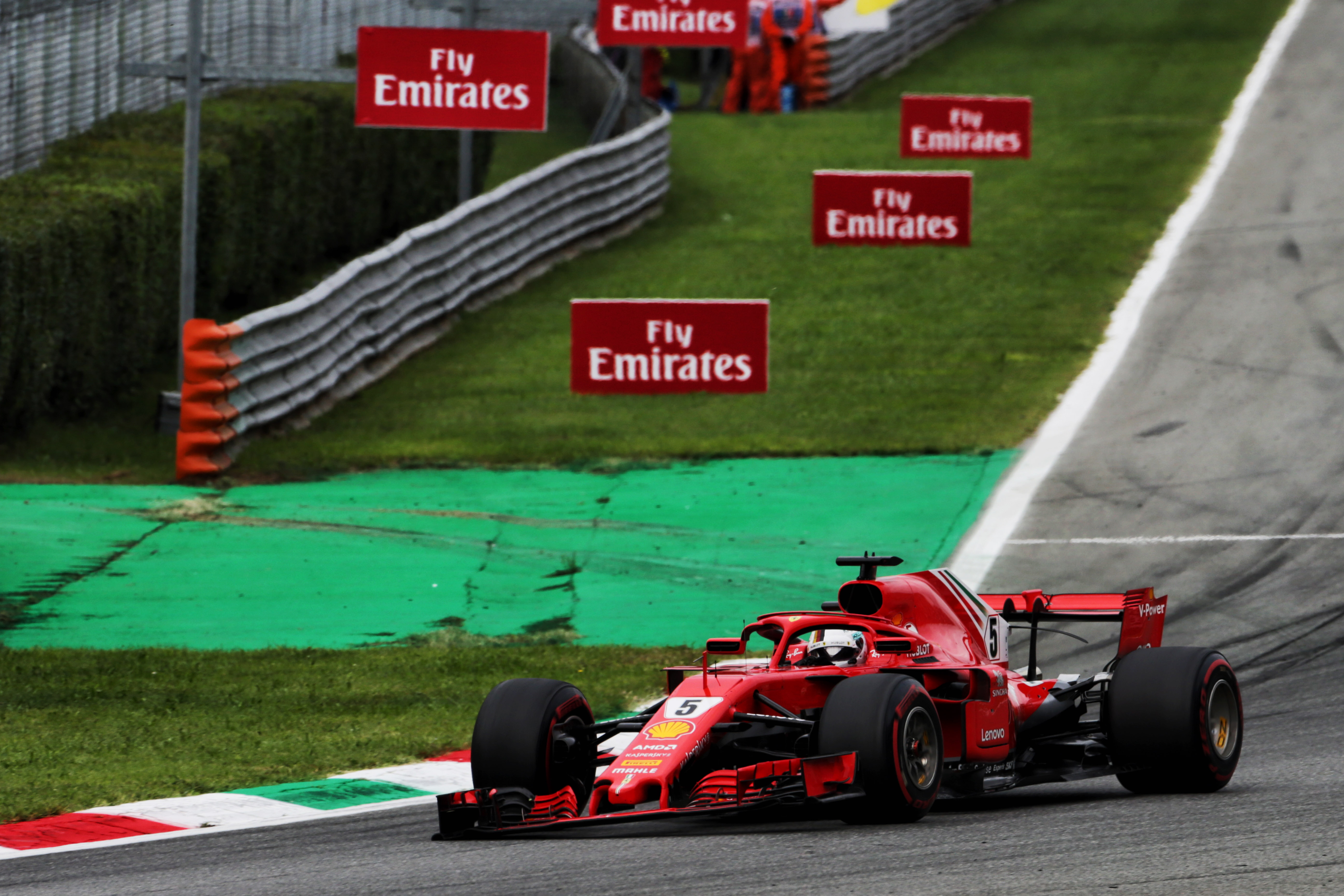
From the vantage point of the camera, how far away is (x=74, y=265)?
18.1 metres

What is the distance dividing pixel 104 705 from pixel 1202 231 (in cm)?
1915

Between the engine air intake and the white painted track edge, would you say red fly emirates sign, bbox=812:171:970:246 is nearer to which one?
the engine air intake

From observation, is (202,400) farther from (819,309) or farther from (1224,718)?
(1224,718)

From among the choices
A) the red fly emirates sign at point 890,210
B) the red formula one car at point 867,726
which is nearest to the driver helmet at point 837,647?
the red formula one car at point 867,726

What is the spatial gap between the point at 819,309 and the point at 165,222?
805 cm

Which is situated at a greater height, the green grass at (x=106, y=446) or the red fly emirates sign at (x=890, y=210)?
the red fly emirates sign at (x=890, y=210)

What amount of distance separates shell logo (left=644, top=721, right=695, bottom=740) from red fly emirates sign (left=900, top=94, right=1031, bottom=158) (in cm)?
1912

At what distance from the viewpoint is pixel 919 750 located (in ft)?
26.5

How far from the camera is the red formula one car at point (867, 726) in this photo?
25.4 feet

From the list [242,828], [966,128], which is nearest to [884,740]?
[242,828]

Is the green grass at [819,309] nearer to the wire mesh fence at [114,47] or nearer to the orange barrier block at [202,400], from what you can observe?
the orange barrier block at [202,400]

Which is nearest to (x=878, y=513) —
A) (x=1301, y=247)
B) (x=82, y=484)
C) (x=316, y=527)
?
(x=316, y=527)

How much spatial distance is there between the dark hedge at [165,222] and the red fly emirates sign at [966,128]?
6998mm

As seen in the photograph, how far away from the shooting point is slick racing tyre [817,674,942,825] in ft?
25.2
